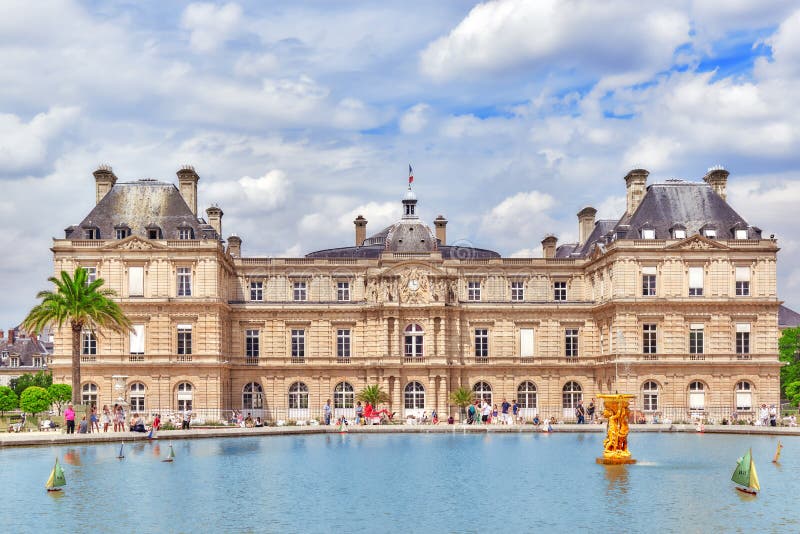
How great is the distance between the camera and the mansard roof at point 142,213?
67438 mm

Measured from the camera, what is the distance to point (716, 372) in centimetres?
6650

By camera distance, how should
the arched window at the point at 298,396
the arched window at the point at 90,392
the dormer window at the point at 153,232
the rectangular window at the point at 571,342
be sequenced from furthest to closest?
1. the rectangular window at the point at 571,342
2. the arched window at the point at 298,396
3. the dormer window at the point at 153,232
4. the arched window at the point at 90,392

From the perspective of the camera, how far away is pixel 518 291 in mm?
74438

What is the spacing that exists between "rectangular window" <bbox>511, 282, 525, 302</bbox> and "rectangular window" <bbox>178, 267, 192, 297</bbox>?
23.2 m

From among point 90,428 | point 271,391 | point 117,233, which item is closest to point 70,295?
point 90,428

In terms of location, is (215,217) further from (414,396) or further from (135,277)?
(414,396)

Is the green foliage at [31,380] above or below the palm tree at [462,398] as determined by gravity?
below

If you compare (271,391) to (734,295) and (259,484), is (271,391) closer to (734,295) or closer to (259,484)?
(734,295)

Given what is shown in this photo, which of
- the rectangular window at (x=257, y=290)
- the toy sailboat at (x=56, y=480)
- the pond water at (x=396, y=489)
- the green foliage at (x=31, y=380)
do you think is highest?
the rectangular window at (x=257, y=290)

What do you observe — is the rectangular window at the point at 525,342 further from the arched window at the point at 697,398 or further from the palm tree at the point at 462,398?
the arched window at the point at 697,398

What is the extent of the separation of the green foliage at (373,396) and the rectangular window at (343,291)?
24.6ft

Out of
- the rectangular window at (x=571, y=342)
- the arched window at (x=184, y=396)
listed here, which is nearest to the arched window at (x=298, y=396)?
the arched window at (x=184, y=396)

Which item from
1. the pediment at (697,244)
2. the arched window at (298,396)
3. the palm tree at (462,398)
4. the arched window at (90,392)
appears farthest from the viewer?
the arched window at (298,396)

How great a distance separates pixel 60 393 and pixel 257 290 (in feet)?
53.5
